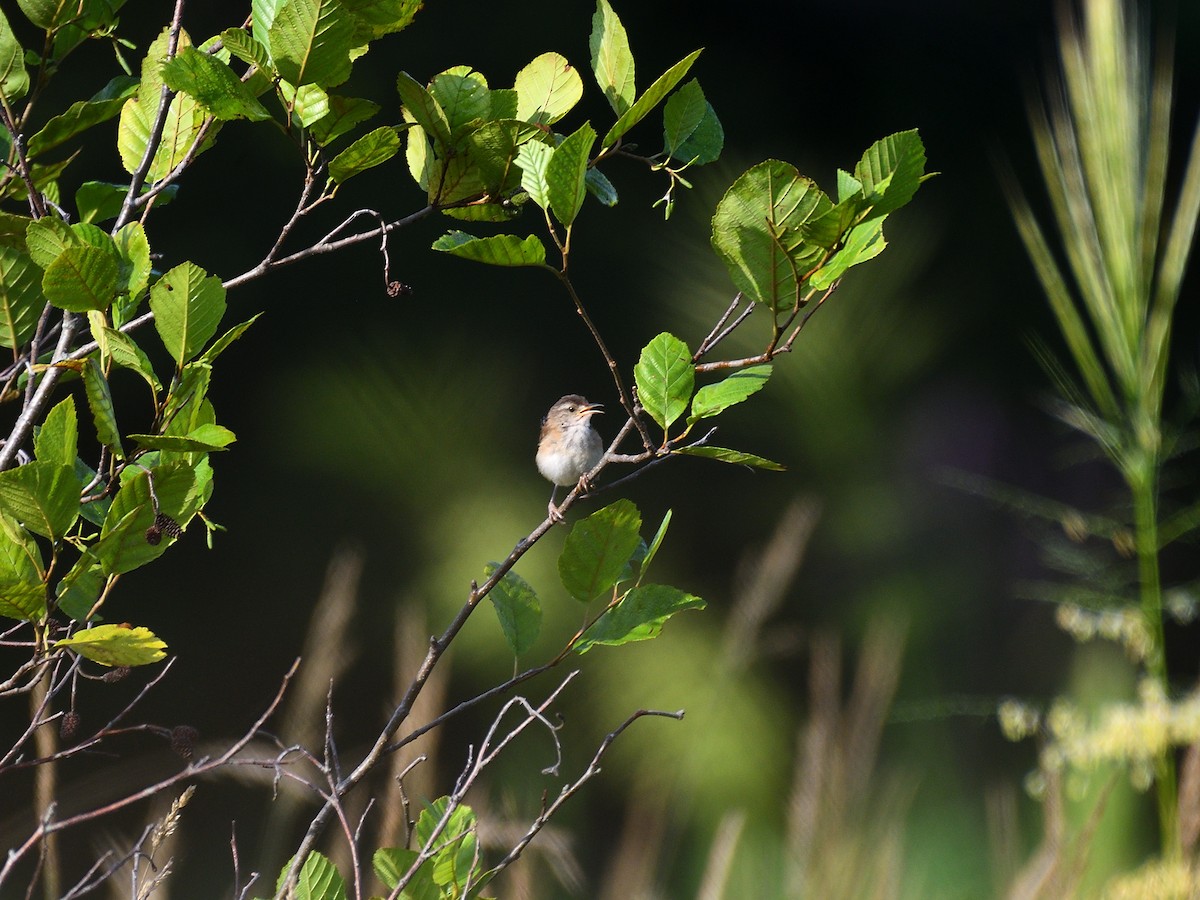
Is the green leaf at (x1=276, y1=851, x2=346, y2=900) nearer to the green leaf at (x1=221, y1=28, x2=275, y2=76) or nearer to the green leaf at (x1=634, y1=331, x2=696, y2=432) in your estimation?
the green leaf at (x1=634, y1=331, x2=696, y2=432)

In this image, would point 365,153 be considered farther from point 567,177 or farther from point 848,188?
point 848,188

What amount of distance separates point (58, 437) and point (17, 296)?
140mm

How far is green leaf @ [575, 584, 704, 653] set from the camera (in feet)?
2.31

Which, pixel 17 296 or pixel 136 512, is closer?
pixel 136 512

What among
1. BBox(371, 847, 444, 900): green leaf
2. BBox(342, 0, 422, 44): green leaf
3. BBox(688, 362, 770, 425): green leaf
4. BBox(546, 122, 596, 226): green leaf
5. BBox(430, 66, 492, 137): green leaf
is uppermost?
BBox(342, 0, 422, 44): green leaf

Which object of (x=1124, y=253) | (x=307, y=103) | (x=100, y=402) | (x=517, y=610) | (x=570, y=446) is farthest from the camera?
(x=570, y=446)

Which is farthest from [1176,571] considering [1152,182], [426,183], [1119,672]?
[426,183]

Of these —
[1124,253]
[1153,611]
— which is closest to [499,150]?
[1124,253]

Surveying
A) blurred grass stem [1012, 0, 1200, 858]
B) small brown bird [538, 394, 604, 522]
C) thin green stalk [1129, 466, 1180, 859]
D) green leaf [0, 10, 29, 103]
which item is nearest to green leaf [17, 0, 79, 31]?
green leaf [0, 10, 29, 103]

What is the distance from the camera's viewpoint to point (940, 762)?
2.49m

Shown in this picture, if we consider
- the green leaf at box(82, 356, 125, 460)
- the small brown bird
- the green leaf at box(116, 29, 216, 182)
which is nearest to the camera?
the green leaf at box(82, 356, 125, 460)

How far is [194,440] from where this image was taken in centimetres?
55

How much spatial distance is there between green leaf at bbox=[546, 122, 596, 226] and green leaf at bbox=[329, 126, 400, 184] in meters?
0.11

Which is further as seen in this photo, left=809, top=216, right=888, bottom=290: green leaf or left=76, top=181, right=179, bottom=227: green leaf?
left=76, top=181, right=179, bottom=227: green leaf
